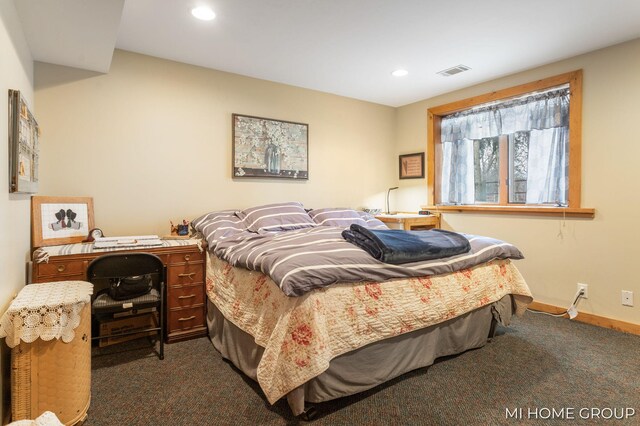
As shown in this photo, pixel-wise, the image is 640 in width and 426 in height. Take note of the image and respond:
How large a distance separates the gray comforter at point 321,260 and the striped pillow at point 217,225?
156 mm

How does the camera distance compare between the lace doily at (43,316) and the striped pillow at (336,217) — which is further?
the striped pillow at (336,217)

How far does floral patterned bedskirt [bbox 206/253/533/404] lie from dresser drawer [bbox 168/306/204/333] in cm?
37

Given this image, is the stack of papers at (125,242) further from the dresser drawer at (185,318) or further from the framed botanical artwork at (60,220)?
the dresser drawer at (185,318)

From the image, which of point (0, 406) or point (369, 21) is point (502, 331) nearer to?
point (369, 21)

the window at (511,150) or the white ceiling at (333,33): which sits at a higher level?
the white ceiling at (333,33)

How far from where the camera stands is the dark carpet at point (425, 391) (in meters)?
1.63

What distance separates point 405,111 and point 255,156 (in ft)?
7.44

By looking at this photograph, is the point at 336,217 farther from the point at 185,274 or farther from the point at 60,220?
the point at 60,220

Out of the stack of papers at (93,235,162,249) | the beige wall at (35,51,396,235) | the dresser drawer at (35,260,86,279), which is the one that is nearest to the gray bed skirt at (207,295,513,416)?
the stack of papers at (93,235,162,249)

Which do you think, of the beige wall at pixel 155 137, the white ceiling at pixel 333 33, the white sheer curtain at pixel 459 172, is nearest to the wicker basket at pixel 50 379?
the beige wall at pixel 155 137

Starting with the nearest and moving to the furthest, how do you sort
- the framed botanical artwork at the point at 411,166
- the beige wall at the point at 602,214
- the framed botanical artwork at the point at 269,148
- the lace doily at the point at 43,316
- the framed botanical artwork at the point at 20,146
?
the lace doily at the point at 43,316
the framed botanical artwork at the point at 20,146
the beige wall at the point at 602,214
the framed botanical artwork at the point at 269,148
the framed botanical artwork at the point at 411,166

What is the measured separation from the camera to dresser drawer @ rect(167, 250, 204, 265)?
2.51 m

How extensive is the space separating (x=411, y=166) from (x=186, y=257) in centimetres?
309

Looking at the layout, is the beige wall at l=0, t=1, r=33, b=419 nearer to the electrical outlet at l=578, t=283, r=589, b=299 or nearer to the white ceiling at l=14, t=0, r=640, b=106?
the white ceiling at l=14, t=0, r=640, b=106
